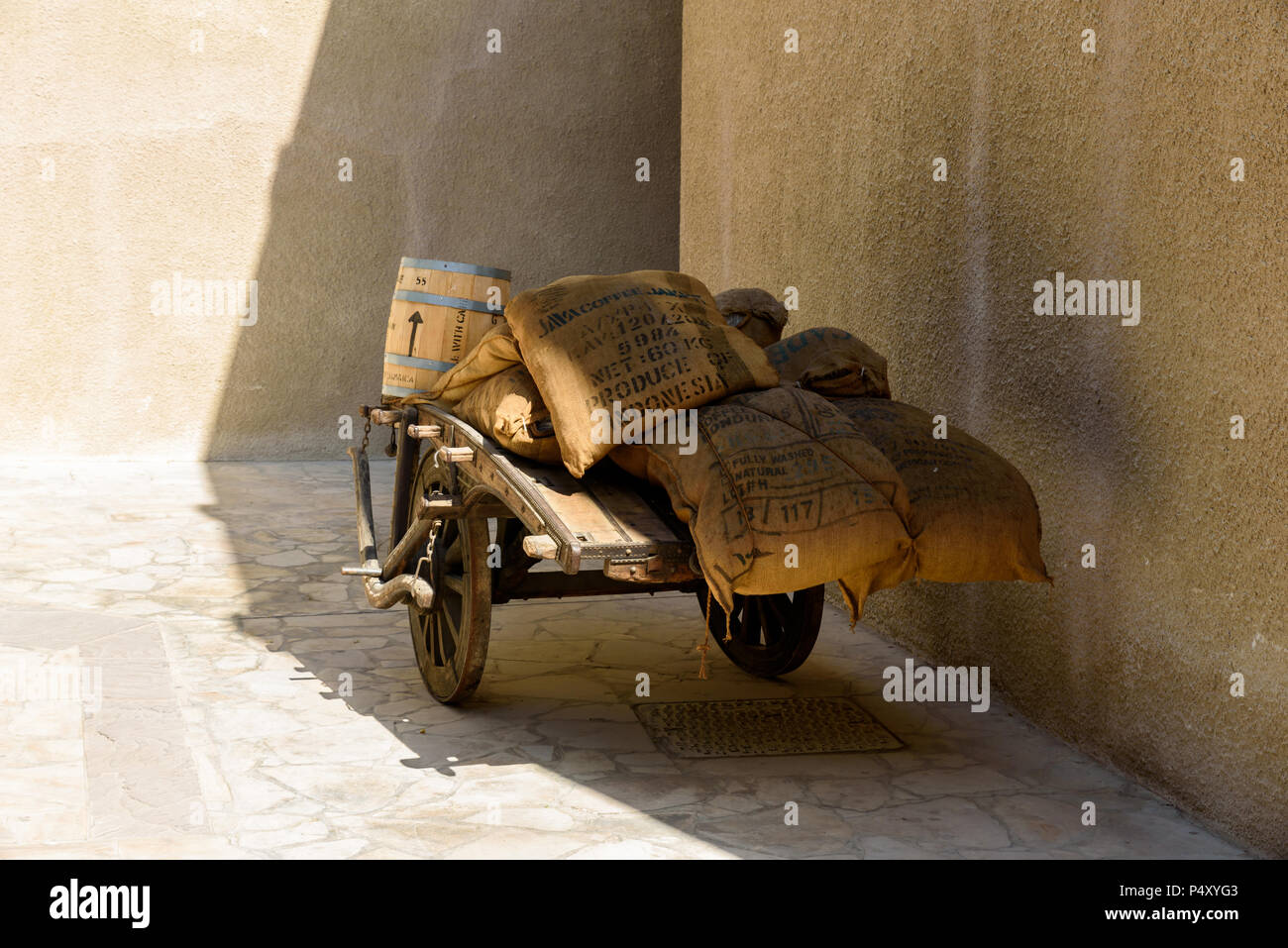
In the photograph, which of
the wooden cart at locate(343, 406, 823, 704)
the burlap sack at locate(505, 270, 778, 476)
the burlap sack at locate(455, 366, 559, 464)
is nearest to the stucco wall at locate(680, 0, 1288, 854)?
the wooden cart at locate(343, 406, 823, 704)

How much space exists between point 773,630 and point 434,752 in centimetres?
148

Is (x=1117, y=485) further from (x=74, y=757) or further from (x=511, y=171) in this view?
(x=511, y=171)

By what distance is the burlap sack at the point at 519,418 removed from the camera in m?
4.02

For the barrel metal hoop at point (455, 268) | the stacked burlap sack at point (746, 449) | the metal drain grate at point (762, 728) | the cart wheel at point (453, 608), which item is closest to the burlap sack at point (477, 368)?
the stacked burlap sack at point (746, 449)

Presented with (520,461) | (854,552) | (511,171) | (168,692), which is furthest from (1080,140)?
(511,171)

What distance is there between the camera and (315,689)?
196 inches

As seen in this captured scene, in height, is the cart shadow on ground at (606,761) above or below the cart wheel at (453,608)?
below

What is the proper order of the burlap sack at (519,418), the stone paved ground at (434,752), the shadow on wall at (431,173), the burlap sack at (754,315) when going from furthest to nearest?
the shadow on wall at (431,173) → the burlap sack at (754,315) → the burlap sack at (519,418) → the stone paved ground at (434,752)

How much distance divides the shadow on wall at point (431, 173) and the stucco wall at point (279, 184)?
0.02 meters

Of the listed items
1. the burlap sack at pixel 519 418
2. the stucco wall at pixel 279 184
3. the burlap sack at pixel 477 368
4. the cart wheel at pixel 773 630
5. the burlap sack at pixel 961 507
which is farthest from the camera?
the stucco wall at pixel 279 184

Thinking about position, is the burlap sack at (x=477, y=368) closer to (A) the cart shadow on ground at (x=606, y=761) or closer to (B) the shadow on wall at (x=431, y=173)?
(A) the cart shadow on ground at (x=606, y=761)

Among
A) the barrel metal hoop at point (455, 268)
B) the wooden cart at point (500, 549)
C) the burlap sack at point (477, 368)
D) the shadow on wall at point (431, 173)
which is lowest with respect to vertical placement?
the wooden cart at point (500, 549)

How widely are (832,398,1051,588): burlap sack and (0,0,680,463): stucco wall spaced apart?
282 inches

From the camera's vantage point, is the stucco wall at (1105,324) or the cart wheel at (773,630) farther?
the cart wheel at (773,630)
